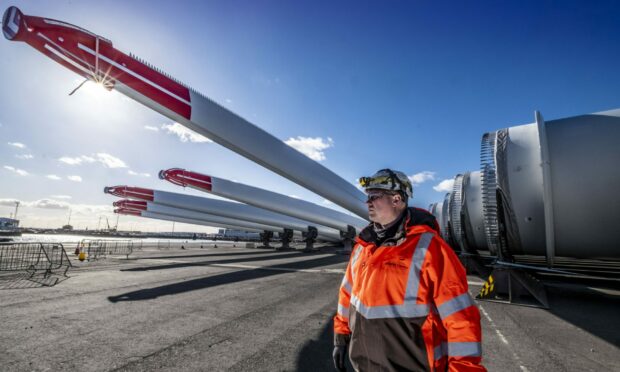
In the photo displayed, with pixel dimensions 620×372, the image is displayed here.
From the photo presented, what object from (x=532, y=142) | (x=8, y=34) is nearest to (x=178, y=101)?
(x=8, y=34)

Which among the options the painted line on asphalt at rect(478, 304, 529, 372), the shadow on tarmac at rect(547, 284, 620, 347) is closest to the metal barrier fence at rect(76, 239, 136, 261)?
the painted line on asphalt at rect(478, 304, 529, 372)

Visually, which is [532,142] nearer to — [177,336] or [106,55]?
[177,336]

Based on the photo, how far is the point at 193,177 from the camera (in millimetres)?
21641

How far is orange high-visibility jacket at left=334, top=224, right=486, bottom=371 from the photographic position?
1.79 metres

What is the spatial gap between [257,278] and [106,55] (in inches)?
367

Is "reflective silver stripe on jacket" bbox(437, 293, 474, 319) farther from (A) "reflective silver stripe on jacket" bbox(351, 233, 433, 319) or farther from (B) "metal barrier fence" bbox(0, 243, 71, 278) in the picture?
(B) "metal barrier fence" bbox(0, 243, 71, 278)

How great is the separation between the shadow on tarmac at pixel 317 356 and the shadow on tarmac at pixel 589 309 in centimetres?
504

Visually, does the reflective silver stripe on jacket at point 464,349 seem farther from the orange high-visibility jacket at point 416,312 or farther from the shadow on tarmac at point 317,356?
the shadow on tarmac at point 317,356

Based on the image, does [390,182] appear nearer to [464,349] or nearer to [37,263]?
[464,349]

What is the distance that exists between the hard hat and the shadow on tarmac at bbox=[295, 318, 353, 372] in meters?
2.72

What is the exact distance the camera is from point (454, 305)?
72.1 inches

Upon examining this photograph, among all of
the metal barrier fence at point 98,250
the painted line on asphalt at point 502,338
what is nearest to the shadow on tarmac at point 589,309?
the painted line on asphalt at point 502,338

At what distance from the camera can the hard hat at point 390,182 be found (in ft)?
8.52

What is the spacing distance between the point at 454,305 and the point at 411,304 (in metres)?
0.28
